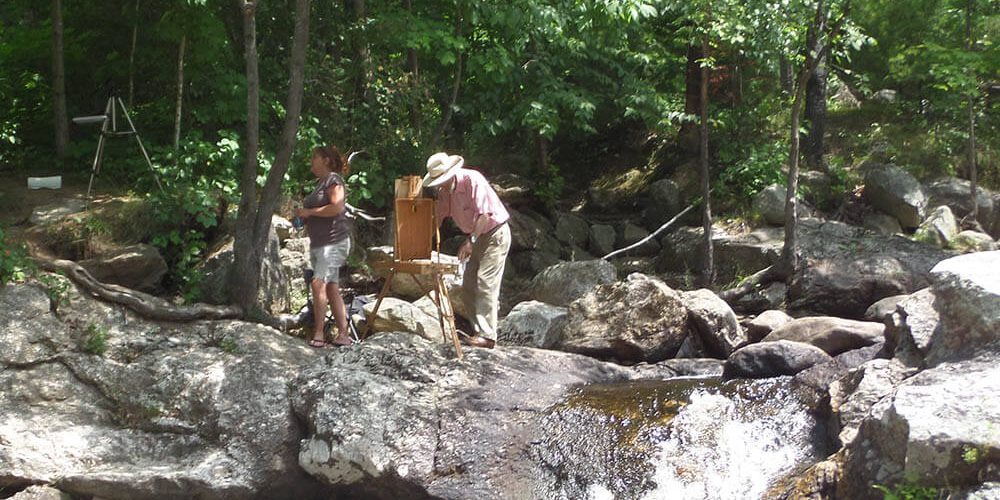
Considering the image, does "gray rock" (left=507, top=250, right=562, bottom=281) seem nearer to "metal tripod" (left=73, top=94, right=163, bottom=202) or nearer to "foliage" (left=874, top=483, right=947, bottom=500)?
"metal tripod" (left=73, top=94, right=163, bottom=202)

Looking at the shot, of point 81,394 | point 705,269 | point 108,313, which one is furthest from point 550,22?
point 81,394

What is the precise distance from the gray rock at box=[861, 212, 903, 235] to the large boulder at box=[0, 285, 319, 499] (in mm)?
8664

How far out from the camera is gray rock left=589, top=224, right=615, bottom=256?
1463 cm

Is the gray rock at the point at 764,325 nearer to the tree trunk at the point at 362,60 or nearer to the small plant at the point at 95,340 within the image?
the tree trunk at the point at 362,60

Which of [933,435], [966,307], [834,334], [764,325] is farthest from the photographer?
[764,325]

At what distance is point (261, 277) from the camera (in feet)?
31.6

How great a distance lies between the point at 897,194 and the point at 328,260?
8.78m

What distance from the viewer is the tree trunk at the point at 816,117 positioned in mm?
Result: 14977

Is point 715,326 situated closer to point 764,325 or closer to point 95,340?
point 764,325

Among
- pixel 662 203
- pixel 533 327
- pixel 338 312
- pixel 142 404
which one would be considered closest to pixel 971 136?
pixel 662 203

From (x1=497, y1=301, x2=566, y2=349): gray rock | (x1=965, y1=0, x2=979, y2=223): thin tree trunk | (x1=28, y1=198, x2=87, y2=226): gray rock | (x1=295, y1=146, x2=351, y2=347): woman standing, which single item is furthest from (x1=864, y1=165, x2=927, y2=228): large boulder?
(x1=28, y1=198, x2=87, y2=226): gray rock

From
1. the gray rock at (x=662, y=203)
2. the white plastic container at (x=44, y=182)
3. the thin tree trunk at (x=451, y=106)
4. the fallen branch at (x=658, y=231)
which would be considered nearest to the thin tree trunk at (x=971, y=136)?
the fallen branch at (x=658, y=231)

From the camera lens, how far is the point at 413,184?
26.2 feet

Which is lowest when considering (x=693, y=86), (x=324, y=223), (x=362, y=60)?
(x=324, y=223)
